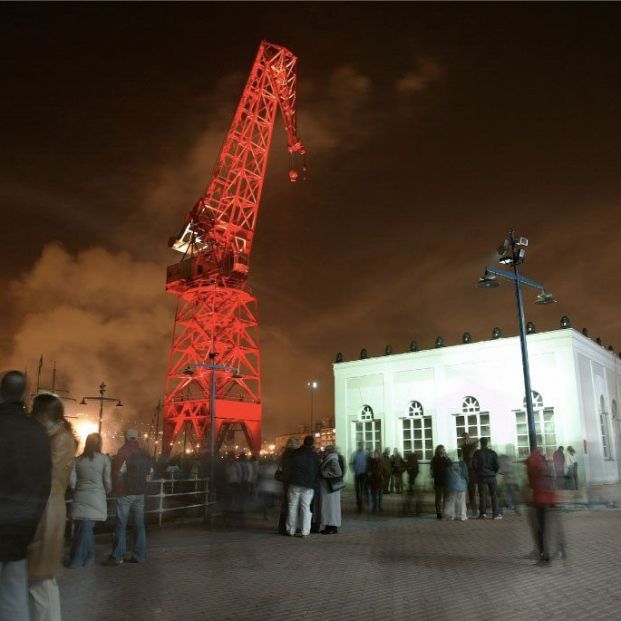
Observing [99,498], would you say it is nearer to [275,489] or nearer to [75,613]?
[75,613]

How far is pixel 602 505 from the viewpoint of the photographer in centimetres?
1691

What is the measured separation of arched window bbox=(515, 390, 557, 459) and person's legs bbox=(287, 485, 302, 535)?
1380 centimetres

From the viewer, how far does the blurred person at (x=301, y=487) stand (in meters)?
11.5

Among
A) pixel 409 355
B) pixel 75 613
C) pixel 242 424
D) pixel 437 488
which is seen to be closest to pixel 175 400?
pixel 242 424

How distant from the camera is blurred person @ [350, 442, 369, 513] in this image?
50.5 ft

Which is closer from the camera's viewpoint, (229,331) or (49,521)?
(49,521)

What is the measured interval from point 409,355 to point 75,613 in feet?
74.9

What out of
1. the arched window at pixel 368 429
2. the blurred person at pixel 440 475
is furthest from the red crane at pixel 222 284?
the blurred person at pixel 440 475

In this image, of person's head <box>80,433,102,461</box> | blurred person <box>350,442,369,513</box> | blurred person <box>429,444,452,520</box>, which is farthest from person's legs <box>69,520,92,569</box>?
blurred person <box>429,444,452,520</box>

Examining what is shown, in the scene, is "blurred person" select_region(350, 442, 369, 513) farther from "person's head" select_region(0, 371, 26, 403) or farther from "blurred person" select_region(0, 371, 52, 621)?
"blurred person" select_region(0, 371, 52, 621)

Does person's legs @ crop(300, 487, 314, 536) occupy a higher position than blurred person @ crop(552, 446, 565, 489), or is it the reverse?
blurred person @ crop(552, 446, 565, 489)

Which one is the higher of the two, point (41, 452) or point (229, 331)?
point (229, 331)

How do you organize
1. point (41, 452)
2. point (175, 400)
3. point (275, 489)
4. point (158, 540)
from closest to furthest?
point (41, 452) < point (158, 540) < point (275, 489) < point (175, 400)

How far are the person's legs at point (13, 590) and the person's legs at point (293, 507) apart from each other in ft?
28.2
